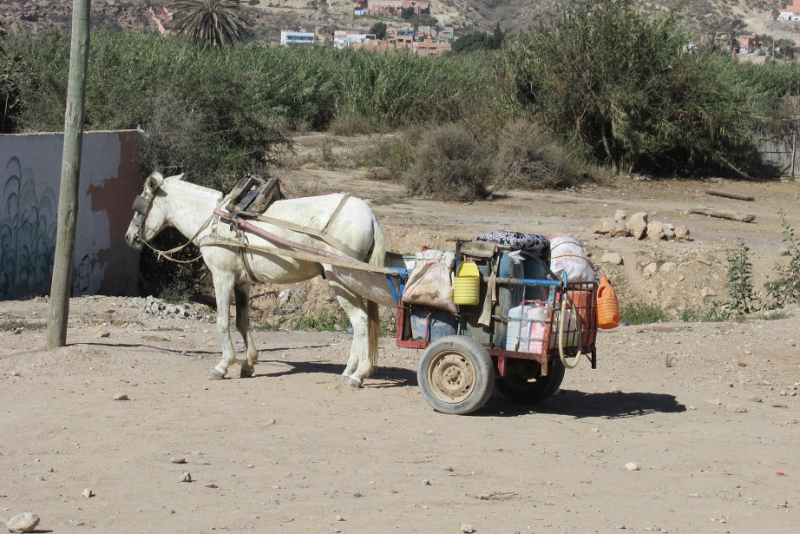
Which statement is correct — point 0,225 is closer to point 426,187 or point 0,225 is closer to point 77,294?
point 77,294

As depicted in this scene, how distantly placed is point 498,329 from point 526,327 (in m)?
0.27

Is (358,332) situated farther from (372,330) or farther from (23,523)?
(23,523)

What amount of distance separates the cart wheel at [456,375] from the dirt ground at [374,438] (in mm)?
157

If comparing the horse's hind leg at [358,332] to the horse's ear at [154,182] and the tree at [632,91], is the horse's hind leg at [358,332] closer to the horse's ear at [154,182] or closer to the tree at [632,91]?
the horse's ear at [154,182]

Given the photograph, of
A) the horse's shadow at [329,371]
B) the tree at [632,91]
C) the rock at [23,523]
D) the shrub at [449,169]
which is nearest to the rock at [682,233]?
the shrub at [449,169]

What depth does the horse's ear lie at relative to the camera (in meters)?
9.05

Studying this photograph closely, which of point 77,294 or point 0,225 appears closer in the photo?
point 0,225

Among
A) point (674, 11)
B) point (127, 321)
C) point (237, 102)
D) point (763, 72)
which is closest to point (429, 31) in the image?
point (763, 72)

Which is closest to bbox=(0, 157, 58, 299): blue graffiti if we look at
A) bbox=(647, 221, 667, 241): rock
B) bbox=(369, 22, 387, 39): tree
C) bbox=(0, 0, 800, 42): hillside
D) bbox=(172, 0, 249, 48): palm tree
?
bbox=(647, 221, 667, 241): rock

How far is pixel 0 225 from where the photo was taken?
38.5ft

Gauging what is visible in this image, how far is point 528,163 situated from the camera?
84.7ft

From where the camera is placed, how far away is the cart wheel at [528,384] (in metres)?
8.14

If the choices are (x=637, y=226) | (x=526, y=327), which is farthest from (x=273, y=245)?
(x=637, y=226)

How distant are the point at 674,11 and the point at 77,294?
2107cm
